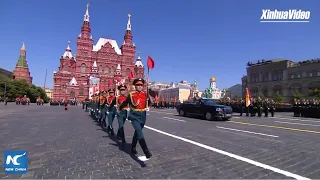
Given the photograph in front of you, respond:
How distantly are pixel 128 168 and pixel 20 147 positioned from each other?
12.1 feet

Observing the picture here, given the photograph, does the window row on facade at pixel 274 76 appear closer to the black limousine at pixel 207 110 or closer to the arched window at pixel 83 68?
the black limousine at pixel 207 110

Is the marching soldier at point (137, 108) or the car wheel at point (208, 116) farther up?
the marching soldier at point (137, 108)

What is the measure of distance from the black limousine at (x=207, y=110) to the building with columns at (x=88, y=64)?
5726 cm

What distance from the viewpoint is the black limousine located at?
14.1m

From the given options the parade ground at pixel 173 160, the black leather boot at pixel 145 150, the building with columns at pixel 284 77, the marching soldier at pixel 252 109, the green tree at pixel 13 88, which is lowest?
the parade ground at pixel 173 160

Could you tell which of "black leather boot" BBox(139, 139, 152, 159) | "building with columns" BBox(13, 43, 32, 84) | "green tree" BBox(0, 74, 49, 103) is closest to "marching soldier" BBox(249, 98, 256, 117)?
"black leather boot" BBox(139, 139, 152, 159)

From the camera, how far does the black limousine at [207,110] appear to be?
14.1m

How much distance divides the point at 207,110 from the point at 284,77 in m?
67.5

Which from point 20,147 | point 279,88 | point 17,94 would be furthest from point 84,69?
point 20,147

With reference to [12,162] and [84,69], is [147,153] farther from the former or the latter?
[84,69]

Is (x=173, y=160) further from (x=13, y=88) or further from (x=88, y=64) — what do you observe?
(x=88, y=64)

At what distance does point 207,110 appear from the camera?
48.9ft

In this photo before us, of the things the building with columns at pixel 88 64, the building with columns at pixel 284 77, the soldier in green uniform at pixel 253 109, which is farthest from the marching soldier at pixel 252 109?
the building with columns at pixel 88 64

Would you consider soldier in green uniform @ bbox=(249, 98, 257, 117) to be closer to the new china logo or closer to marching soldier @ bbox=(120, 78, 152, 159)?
marching soldier @ bbox=(120, 78, 152, 159)
